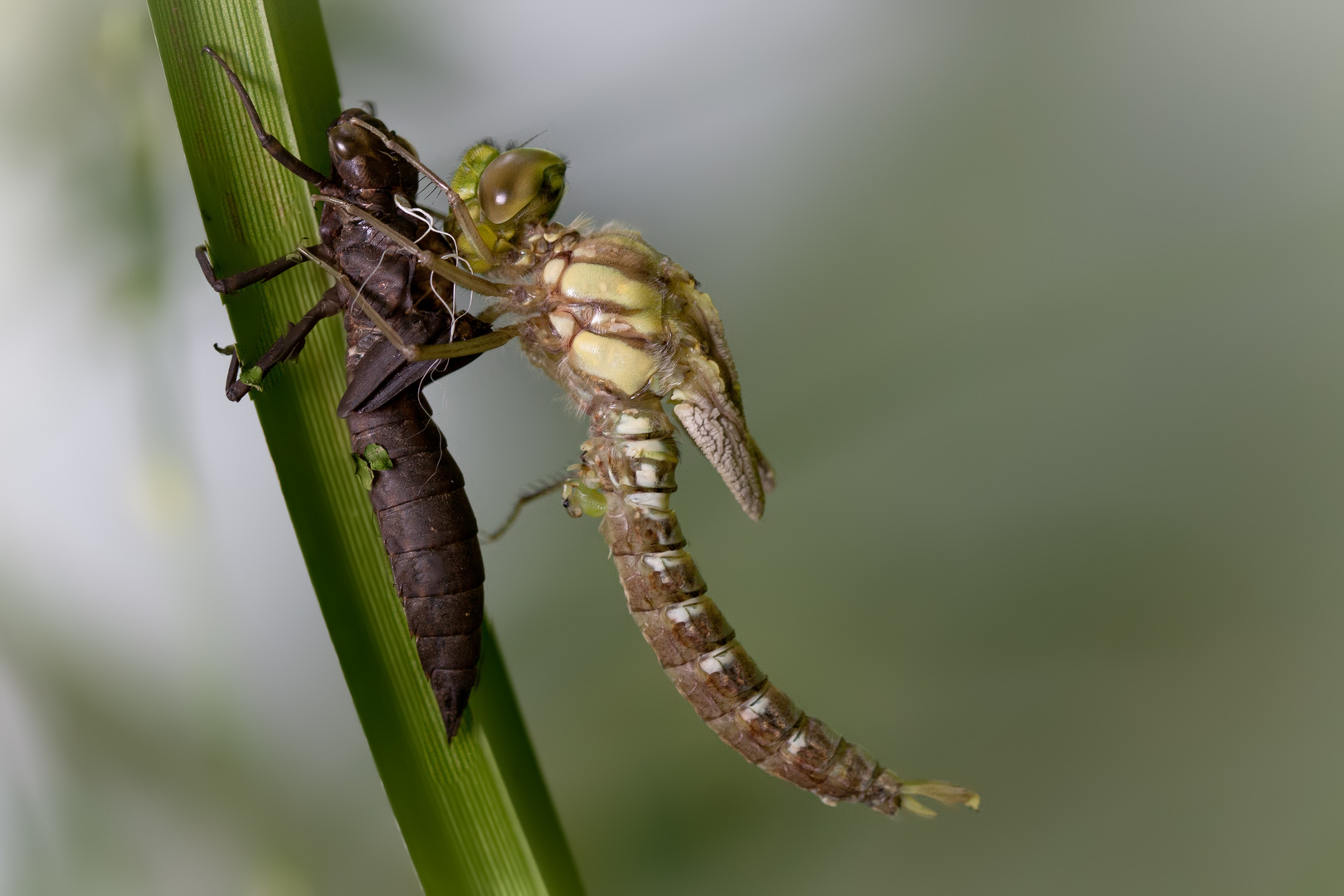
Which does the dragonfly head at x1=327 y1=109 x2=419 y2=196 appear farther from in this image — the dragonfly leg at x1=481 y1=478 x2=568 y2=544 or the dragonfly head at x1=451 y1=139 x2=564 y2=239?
the dragonfly leg at x1=481 y1=478 x2=568 y2=544

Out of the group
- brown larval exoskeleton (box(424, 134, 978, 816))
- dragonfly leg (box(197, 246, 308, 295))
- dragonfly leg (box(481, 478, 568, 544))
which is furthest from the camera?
dragonfly leg (box(481, 478, 568, 544))

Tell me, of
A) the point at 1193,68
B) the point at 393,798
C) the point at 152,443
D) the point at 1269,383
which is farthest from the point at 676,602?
the point at 1193,68

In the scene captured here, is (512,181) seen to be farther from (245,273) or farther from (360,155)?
(245,273)

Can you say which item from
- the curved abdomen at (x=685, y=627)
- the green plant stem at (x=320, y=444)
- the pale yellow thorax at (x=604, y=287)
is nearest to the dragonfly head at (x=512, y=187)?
the pale yellow thorax at (x=604, y=287)

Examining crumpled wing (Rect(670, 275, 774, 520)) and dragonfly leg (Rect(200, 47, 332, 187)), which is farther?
crumpled wing (Rect(670, 275, 774, 520))

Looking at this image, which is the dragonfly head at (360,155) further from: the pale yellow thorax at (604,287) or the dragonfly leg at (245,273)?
the pale yellow thorax at (604,287)

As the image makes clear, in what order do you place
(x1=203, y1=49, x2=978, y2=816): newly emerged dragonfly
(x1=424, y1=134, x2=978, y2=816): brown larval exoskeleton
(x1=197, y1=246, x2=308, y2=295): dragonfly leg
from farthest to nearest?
(x1=424, y1=134, x2=978, y2=816): brown larval exoskeleton → (x1=203, y1=49, x2=978, y2=816): newly emerged dragonfly → (x1=197, y1=246, x2=308, y2=295): dragonfly leg

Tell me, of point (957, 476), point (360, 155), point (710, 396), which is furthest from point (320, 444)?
point (957, 476)

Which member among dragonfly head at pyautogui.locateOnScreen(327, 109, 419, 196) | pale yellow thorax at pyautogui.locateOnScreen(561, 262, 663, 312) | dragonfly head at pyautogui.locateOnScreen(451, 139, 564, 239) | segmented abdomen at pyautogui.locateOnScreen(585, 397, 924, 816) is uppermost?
dragonfly head at pyautogui.locateOnScreen(327, 109, 419, 196)

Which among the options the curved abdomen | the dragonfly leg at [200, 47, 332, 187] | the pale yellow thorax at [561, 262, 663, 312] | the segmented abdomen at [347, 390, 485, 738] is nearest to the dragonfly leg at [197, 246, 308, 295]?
the dragonfly leg at [200, 47, 332, 187]
